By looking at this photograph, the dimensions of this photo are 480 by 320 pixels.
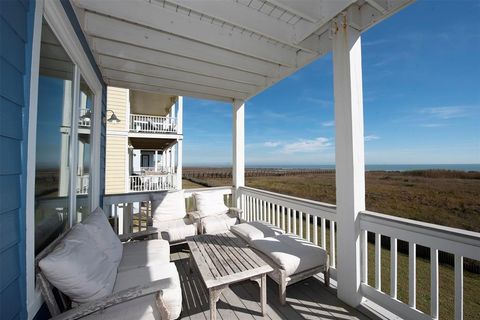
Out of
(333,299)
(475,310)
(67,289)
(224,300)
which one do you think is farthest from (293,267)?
(475,310)

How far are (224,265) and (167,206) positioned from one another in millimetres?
2086

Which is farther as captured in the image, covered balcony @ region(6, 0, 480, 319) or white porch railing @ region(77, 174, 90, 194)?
white porch railing @ region(77, 174, 90, 194)

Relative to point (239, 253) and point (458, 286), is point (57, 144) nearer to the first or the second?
point (239, 253)

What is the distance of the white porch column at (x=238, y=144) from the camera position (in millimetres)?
4613

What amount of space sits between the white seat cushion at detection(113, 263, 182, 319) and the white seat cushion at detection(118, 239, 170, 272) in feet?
0.37

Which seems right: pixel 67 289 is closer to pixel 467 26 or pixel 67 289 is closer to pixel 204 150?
pixel 467 26

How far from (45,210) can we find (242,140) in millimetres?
3615

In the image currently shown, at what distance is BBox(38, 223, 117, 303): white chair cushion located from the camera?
123cm

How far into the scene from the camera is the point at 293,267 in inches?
83.6

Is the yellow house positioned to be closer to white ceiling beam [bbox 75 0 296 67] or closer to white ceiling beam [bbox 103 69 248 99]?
white ceiling beam [bbox 103 69 248 99]

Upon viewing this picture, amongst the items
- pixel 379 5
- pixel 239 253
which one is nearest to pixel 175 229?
pixel 239 253

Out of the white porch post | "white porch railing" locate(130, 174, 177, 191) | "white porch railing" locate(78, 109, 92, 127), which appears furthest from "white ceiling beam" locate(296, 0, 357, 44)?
"white porch railing" locate(130, 174, 177, 191)

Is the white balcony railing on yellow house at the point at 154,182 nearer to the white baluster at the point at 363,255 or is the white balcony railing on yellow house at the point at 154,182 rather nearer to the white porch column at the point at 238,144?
the white porch column at the point at 238,144

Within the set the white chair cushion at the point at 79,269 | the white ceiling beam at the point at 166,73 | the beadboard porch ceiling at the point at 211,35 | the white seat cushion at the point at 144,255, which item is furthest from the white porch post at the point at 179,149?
the white chair cushion at the point at 79,269
